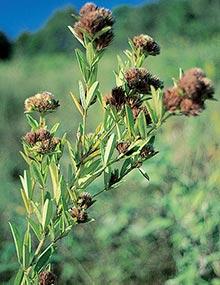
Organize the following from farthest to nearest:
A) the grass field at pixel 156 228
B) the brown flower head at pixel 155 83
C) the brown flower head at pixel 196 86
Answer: the grass field at pixel 156 228, the brown flower head at pixel 155 83, the brown flower head at pixel 196 86

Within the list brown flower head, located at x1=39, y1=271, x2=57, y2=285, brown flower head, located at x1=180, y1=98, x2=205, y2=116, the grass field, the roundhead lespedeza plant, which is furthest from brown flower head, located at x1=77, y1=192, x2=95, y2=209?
the grass field

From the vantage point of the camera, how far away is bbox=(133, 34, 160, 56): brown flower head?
0.85m

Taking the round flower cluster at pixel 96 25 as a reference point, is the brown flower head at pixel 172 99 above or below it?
below

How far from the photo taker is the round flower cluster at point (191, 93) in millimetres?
665

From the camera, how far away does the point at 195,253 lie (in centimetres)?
202

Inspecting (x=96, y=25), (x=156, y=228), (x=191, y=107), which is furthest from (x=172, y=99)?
(x=156, y=228)

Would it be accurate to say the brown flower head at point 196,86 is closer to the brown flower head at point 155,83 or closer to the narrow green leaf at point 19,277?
A: the brown flower head at point 155,83

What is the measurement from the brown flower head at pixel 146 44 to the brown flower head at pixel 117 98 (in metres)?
0.09

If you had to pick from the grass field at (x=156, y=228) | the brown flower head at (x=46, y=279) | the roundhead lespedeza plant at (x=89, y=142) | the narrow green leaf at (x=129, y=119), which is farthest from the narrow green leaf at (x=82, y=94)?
the grass field at (x=156, y=228)

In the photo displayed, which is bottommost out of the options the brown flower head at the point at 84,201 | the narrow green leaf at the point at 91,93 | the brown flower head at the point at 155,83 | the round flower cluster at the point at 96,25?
the brown flower head at the point at 84,201

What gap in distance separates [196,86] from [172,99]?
0.10 ft

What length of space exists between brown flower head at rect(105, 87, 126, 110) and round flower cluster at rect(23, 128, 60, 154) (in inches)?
3.3

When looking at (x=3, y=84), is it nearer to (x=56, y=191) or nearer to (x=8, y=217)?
(x=8, y=217)

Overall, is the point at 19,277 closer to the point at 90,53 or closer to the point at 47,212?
the point at 47,212
